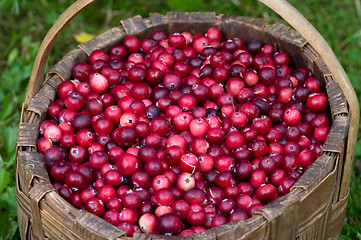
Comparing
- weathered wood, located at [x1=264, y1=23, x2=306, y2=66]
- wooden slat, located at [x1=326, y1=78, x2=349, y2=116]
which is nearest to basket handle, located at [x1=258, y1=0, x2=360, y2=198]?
wooden slat, located at [x1=326, y1=78, x2=349, y2=116]

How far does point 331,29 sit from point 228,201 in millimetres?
3206

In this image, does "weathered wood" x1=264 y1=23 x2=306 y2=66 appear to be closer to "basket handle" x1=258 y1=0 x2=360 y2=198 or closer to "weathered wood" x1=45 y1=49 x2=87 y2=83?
"basket handle" x1=258 y1=0 x2=360 y2=198

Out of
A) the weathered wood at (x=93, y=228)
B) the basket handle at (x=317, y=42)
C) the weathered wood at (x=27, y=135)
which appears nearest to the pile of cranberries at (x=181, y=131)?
the weathered wood at (x=27, y=135)

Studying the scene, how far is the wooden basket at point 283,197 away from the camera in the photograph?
Result: 2.23 meters

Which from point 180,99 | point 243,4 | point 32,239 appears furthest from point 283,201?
point 243,4

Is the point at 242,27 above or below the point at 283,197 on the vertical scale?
above

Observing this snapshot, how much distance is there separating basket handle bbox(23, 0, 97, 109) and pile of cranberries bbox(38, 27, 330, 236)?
21 centimetres

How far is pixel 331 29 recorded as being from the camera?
16.8ft

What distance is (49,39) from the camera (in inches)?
114

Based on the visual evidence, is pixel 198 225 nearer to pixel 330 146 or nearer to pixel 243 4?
pixel 330 146

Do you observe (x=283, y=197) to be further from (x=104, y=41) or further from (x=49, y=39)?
(x=104, y=41)

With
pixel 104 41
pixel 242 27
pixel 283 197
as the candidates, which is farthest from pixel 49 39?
pixel 283 197

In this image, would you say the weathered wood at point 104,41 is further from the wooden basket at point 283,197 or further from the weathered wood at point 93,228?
the weathered wood at point 93,228

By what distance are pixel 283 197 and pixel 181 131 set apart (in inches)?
36.0
